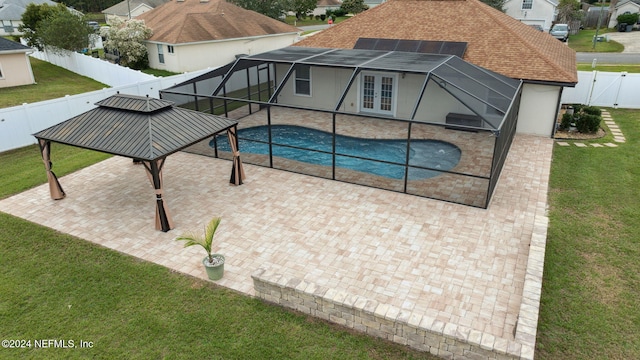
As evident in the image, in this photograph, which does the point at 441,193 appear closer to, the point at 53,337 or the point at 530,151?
the point at 530,151

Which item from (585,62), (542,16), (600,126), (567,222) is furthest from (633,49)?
(567,222)

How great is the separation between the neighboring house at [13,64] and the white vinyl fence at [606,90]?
31.0 meters

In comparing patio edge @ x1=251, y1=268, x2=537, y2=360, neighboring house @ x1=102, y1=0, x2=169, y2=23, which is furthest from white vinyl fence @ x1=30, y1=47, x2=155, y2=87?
neighboring house @ x1=102, y1=0, x2=169, y2=23

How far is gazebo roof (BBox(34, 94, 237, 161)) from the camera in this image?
1059cm

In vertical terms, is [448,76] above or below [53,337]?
above

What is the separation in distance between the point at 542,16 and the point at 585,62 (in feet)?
70.4

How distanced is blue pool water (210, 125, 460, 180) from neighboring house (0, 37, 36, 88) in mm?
16974

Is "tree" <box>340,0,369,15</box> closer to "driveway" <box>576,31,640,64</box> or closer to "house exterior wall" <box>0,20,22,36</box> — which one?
"driveway" <box>576,31,640,64</box>

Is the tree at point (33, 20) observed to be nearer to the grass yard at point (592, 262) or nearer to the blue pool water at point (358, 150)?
the blue pool water at point (358, 150)

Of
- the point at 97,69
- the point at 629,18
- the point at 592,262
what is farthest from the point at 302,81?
the point at 629,18

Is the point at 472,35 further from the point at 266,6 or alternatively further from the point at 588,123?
the point at 266,6

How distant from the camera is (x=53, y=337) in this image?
7770 millimetres

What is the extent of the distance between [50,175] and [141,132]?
3.78 meters

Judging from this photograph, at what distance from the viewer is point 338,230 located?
428 inches
